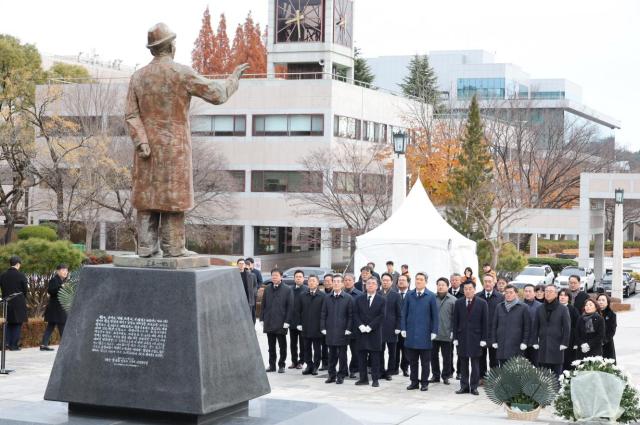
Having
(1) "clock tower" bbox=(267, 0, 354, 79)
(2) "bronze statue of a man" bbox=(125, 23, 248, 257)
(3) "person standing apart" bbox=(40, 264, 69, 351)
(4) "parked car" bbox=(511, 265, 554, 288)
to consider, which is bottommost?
(4) "parked car" bbox=(511, 265, 554, 288)

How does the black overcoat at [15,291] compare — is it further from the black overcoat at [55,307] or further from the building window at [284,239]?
the building window at [284,239]

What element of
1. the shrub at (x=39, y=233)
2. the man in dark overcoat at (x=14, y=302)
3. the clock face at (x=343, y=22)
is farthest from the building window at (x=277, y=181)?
the man in dark overcoat at (x=14, y=302)

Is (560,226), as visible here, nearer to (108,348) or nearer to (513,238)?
(513,238)

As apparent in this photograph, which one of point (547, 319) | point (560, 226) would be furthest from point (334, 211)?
point (547, 319)

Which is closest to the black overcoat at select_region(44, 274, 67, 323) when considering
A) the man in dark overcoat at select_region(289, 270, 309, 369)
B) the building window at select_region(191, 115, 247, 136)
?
the man in dark overcoat at select_region(289, 270, 309, 369)

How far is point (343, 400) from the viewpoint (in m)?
14.8

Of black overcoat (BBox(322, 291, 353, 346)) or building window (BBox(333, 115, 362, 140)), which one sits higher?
building window (BBox(333, 115, 362, 140))

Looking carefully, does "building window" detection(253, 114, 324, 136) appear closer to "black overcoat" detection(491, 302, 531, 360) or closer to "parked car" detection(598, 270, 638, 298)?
"parked car" detection(598, 270, 638, 298)

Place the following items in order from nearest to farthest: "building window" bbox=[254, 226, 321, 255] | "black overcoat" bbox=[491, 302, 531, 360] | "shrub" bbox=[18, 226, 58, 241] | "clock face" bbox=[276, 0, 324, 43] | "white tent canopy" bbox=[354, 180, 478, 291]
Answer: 1. "black overcoat" bbox=[491, 302, 531, 360]
2. "white tent canopy" bbox=[354, 180, 478, 291]
3. "shrub" bbox=[18, 226, 58, 241]
4. "clock face" bbox=[276, 0, 324, 43]
5. "building window" bbox=[254, 226, 321, 255]

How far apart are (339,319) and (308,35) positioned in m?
38.1

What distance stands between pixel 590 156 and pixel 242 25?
3291 cm

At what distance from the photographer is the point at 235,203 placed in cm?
5347

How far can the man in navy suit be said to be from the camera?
16000 mm

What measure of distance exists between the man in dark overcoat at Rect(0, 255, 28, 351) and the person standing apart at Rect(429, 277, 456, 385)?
25.6 feet
